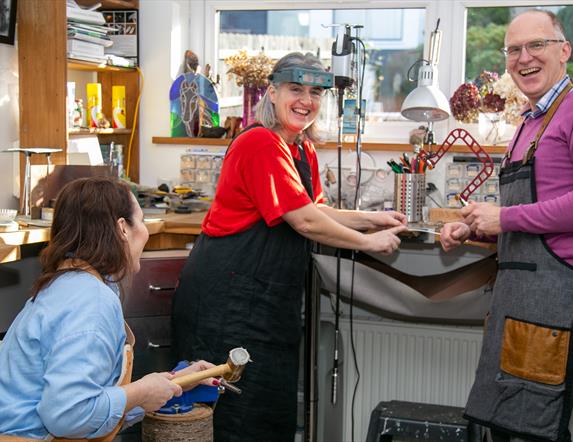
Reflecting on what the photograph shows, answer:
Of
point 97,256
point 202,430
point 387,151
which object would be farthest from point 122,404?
point 387,151

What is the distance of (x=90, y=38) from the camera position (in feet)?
11.0

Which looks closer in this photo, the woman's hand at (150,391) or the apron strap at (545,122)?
the woman's hand at (150,391)

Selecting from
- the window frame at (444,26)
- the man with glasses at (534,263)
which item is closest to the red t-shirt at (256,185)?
the man with glasses at (534,263)

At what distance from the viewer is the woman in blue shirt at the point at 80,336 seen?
→ 62.7 inches

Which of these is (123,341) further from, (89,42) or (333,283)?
(89,42)

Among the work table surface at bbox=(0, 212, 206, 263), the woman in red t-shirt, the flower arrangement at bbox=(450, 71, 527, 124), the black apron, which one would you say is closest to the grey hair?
the woman in red t-shirt

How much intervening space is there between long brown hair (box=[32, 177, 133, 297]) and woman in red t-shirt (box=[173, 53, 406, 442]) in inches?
33.9

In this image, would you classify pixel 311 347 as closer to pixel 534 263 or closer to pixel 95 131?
pixel 534 263

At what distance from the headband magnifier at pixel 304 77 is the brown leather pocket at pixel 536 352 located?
0.91 m

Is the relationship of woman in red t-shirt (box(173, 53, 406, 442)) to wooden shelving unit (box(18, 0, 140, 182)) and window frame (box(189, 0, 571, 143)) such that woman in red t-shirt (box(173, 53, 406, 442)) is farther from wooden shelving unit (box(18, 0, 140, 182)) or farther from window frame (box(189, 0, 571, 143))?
window frame (box(189, 0, 571, 143))

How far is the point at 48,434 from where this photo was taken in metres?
1.66

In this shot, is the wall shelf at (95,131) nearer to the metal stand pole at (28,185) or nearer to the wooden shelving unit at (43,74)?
the wooden shelving unit at (43,74)

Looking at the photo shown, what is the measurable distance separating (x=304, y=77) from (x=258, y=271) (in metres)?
0.60

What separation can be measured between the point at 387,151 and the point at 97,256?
201cm
